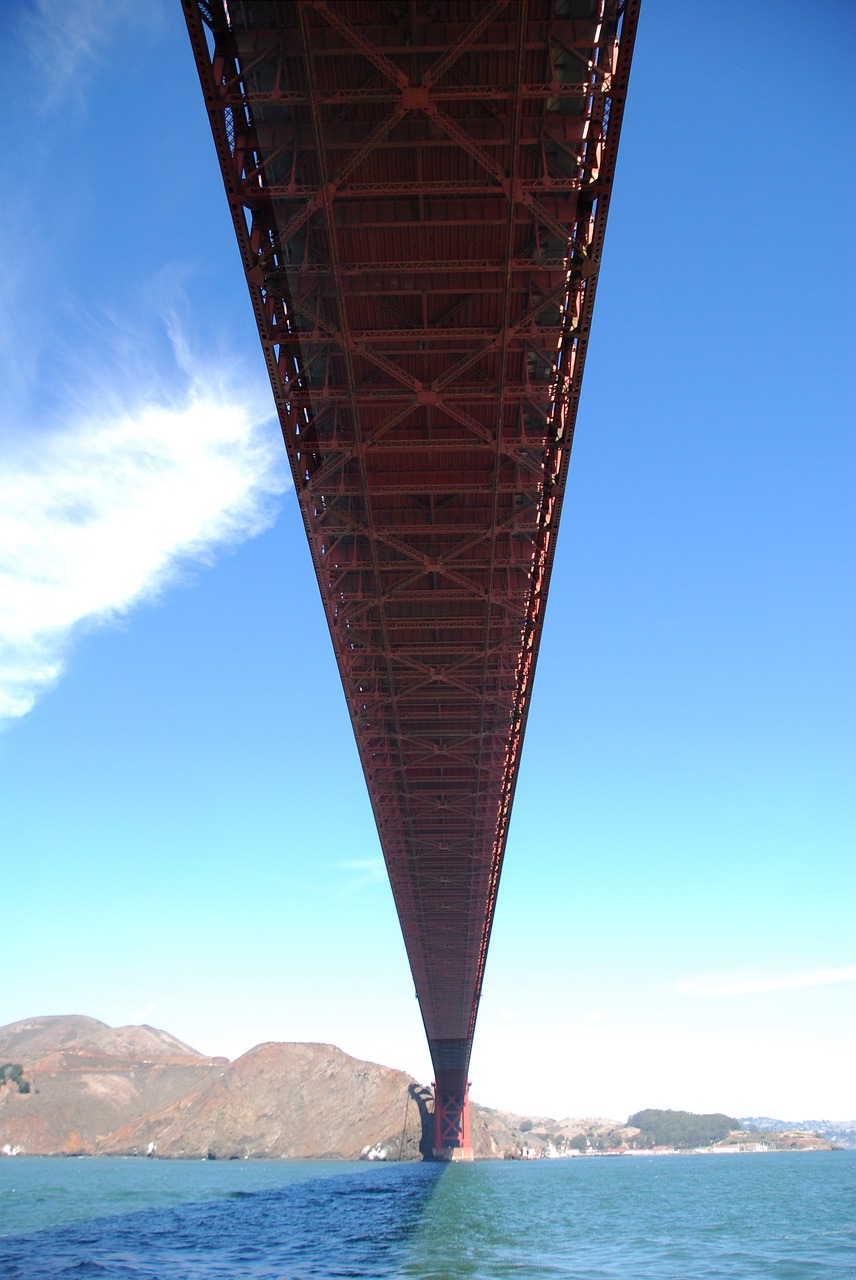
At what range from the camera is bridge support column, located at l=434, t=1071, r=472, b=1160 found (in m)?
73.4

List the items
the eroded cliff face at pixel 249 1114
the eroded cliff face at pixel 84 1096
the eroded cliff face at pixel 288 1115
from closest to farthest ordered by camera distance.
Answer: the eroded cliff face at pixel 288 1115
the eroded cliff face at pixel 249 1114
the eroded cliff face at pixel 84 1096

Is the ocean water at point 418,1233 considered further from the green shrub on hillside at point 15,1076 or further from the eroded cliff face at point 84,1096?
the green shrub on hillside at point 15,1076

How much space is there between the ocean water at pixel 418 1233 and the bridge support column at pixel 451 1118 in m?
25.2

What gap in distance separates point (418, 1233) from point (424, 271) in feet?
87.9

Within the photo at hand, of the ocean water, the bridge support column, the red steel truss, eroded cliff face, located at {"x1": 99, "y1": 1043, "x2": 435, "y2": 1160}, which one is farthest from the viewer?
eroded cliff face, located at {"x1": 99, "y1": 1043, "x2": 435, "y2": 1160}

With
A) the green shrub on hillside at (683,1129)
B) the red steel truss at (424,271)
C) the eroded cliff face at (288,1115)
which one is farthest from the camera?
the green shrub on hillside at (683,1129)

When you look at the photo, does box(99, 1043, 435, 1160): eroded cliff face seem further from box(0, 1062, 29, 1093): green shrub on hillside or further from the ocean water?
the ocean water

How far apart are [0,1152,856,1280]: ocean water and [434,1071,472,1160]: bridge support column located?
991 inches

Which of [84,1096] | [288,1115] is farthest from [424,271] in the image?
[84,1096]

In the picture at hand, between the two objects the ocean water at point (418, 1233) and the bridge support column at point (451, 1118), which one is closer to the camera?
the ocean water at point (418, 1233)

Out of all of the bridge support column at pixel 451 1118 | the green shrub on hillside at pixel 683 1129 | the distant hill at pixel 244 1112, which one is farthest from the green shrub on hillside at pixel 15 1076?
the green shrub on hillside at pixel 683 1129

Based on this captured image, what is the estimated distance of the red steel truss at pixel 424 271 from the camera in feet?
27.3

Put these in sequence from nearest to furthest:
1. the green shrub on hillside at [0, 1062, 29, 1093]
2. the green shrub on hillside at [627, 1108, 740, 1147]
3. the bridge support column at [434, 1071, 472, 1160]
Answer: the bridge support column at [434, 1071, 472, 1160], the green shrub on hillside at [0, 1062, 29, 1093], the green shrub on hillside at [627, 1108, 740, 1147]

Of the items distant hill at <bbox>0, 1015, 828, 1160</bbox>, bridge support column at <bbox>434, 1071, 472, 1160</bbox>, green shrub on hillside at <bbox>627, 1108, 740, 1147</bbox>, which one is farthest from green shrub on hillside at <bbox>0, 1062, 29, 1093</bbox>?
green shrub on hillside at <bbox>627, 1108, 740, 1147</bbox>
